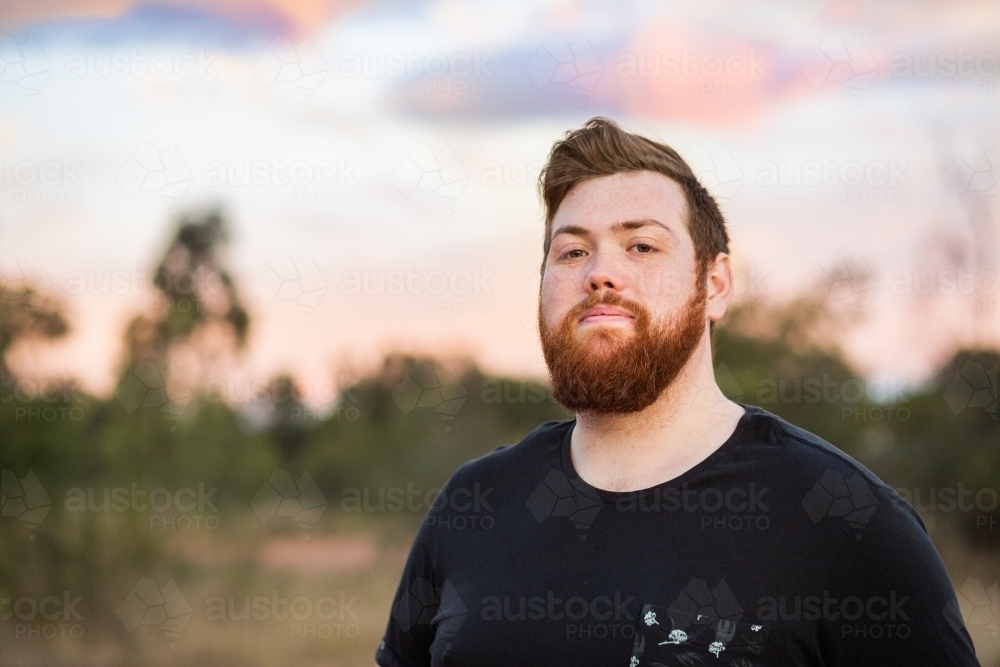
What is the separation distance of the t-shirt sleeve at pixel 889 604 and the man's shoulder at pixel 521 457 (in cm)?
74

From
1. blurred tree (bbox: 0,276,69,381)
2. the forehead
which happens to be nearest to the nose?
the forehead

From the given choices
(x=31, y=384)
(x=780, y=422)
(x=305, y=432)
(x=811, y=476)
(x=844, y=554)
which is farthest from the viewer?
(x=305, y=432)

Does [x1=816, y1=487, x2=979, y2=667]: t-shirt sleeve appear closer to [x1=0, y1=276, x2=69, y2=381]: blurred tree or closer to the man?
the man

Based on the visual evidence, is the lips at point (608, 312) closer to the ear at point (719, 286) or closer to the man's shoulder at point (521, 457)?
the ear at point (719, 286)

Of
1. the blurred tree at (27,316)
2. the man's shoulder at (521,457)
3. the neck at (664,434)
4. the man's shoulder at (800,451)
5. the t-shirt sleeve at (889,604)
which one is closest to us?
the t-shirt sleeve at (889,604)

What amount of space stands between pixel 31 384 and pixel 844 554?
7992mm

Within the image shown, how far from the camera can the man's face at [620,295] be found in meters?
2.00

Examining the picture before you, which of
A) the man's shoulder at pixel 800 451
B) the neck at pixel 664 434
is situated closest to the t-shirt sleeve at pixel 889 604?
the man's shoulder at pixel 800 451

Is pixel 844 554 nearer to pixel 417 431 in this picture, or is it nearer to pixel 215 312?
pixel 215 312

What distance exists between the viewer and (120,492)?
8.88 meters

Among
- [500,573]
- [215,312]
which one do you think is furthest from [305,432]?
[500,573]

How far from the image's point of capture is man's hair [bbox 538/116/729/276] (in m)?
2.22

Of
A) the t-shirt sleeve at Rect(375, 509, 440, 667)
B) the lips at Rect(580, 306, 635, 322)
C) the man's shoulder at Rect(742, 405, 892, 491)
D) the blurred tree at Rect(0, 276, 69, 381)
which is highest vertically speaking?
the blurred tree at Rect(0, 276, 69, 381)

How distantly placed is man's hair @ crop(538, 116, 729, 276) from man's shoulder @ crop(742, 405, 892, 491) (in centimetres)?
43
